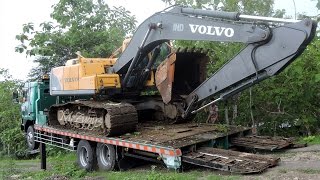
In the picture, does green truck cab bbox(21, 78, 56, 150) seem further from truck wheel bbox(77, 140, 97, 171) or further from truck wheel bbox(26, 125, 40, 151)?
truck wheel bbox(77, 140, 97, 171)

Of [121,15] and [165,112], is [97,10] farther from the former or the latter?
[165,112]

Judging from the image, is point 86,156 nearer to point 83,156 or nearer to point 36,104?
point 83,156

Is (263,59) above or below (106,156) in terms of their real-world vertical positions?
above

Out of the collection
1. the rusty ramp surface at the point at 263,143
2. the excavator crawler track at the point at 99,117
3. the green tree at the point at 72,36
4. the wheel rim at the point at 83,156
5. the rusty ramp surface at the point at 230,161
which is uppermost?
the green tree at the point at 72,36

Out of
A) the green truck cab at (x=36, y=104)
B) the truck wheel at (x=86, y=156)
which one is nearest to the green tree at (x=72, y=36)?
the green truck cab at (x=36, y=104)

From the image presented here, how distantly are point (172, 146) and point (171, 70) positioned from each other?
8.27 feet

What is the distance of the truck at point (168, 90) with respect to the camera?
723 centimetres

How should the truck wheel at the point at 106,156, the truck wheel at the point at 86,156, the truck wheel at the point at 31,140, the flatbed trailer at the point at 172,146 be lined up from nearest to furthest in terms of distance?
1. the flatbed trailer at the point at 172,146
2. the truck wheel at the point at 106,156
3. the truck wheel at the point at 86,156
4. the truck wheel at the point at 31,140

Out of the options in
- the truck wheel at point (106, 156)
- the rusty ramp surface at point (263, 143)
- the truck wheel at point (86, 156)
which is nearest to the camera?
the rusty ramp surface at point (263, 143)

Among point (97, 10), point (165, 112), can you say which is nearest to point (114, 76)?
point (165, 112)

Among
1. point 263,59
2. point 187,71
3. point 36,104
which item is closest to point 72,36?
point 36,104

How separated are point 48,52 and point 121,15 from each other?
188 inches

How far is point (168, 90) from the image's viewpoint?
32.3ft

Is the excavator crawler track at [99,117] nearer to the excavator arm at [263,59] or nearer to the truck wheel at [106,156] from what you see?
the truck wheel at [106,156]
